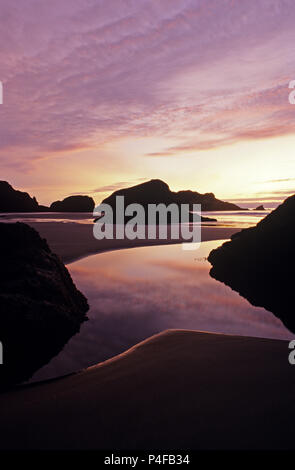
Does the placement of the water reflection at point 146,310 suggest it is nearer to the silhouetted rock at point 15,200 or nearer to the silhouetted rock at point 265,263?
the silhouetted rock at point 265,263

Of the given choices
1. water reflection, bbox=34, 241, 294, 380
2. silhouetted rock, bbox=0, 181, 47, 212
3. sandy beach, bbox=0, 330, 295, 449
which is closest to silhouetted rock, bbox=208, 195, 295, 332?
water reflection, bbox=34, 241, 294, 380

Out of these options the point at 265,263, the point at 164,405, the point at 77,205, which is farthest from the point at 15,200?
the point at 164,405

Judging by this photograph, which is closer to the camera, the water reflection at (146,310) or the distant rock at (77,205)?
→ the water reflection at (146,310)

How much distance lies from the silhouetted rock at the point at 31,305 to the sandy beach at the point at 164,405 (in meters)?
0.78

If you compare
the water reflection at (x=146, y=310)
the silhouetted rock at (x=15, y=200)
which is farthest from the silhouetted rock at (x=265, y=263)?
the silhouetted rock at (x=15, y=200)

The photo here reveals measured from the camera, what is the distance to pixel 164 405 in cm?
286

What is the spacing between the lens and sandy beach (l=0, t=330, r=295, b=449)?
7.96ft

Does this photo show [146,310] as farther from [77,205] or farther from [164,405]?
[77,205]

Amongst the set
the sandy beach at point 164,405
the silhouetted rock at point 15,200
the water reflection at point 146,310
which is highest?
the silhouetted rock at point 15,200

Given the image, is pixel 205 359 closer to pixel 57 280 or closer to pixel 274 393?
pixel 274 393

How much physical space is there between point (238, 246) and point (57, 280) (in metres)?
7.80

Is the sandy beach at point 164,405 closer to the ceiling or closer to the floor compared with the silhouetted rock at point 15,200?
closer to the floor

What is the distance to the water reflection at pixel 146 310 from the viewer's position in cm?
459
